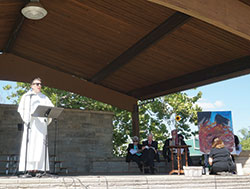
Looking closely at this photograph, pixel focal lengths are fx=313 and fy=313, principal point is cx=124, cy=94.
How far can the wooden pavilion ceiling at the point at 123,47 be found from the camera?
634 cm

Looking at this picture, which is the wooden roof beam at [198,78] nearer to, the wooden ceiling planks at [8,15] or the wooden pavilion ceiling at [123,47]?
the wooden pavilion ceiling at [123,47]

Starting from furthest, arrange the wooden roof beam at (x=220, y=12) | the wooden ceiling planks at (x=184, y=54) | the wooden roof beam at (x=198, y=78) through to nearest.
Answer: the wooden roof beam at (x=198, y=78)
the wooden ceiling planks at (x=184, y=54)
the wooden roof beam at (x=220, y=12)

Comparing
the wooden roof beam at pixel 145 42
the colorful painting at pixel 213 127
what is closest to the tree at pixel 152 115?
the wooden roof beam at pixel 145 42

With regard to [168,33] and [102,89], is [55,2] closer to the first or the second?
[168,33]

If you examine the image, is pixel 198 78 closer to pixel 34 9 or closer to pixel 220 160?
pixel 220 160

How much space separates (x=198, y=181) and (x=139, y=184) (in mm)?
1078

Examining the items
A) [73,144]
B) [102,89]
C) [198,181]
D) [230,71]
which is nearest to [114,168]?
[73,144]

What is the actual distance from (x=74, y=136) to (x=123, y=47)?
3.59 meters

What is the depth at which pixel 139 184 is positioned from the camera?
13.6 feet

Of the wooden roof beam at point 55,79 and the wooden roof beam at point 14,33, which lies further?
the wooden roof beam at point 55,79

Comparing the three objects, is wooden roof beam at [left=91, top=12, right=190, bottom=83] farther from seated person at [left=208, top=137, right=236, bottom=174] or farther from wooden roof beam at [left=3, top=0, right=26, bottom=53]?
wooden roof beam at [left=3, top=0, right=26, bottom=53]

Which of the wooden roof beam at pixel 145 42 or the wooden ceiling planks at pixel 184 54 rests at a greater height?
the wooden roof beam at pixel 145 42

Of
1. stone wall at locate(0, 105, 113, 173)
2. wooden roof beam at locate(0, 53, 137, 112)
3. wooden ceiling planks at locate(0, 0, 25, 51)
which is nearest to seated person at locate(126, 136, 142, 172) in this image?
stone wall at locate(0, 105, 113, 173)

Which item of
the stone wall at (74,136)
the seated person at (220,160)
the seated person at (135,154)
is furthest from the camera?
the stone wall at (74,136)
